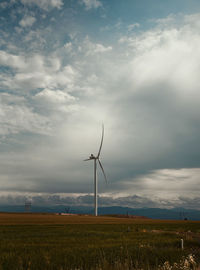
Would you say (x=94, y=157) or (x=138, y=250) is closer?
(x=138, y=250)

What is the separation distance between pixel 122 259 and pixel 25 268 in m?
8.97

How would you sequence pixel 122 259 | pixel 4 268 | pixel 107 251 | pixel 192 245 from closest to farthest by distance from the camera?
pixel 4 268
pixel 122 259
pixel 107 251
pixel 192 245

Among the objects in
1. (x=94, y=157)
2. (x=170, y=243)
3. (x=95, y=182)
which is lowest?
(x=170, y=243)

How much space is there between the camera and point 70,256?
29.1 m

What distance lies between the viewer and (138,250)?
33844 millimetres

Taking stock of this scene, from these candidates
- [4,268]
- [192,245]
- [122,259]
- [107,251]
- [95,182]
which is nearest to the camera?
[4,268]

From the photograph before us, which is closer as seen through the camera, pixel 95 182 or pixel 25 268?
pixel 25 268

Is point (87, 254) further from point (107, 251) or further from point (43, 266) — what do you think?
point (43, 266)

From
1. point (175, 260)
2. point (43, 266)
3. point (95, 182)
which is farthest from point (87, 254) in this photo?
point (95, 182)

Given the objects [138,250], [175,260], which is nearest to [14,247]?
[138,250]

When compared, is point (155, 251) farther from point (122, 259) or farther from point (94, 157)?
point (94, 157)

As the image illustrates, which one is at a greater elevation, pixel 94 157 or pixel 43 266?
pixel 94 157

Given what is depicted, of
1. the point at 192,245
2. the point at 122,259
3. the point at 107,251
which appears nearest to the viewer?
the point at 122,259

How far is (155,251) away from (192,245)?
32.2 feet
